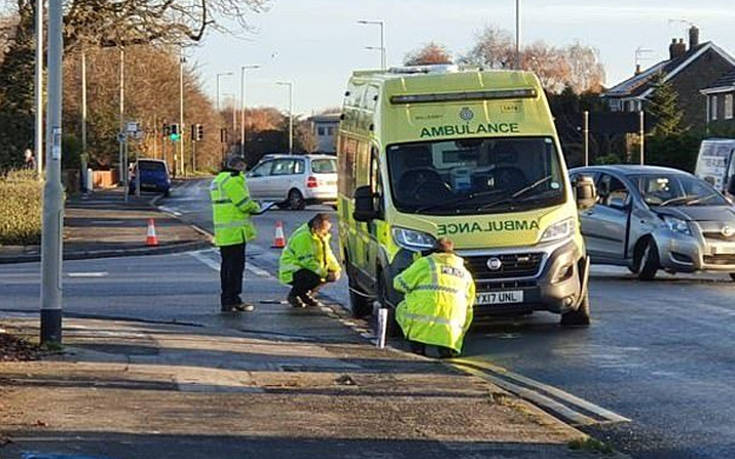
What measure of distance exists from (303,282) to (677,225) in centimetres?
560

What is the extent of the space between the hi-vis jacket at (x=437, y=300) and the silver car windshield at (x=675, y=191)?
26.2 ft

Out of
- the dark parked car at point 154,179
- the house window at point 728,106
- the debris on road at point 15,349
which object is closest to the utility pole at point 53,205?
the debris on road at point 15,349

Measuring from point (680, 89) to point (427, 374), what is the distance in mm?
71713

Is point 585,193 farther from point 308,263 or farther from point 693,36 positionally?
point 693,36

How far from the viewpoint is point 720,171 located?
102ft

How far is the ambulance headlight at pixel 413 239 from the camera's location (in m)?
14.1

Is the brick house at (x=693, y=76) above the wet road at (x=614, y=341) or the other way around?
above

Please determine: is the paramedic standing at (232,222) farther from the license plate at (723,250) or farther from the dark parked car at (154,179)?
the dark parked car at (154,179)

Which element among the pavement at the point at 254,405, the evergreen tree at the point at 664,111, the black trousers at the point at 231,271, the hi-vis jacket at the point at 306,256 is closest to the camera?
the pavement at the point at 254,405

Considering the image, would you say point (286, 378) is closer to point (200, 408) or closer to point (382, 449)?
point (200, 408)

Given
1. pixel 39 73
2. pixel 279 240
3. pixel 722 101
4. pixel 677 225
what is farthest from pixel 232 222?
pixel 722 101

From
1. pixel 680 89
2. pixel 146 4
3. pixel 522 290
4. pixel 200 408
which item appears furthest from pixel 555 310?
pixel 680 89

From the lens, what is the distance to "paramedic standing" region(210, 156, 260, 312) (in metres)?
16.6

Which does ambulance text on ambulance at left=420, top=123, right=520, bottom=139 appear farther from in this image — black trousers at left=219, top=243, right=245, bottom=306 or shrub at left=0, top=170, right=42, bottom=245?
shrub at left=0, top=170, right=42, bottom=245
